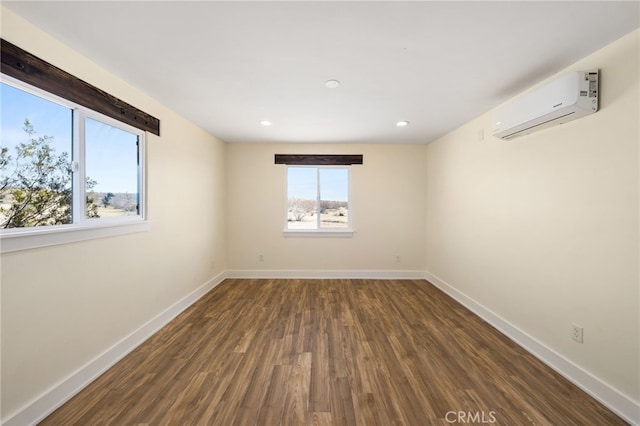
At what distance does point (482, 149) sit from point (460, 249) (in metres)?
1.32

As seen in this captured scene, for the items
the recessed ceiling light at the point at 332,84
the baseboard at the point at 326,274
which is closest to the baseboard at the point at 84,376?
the baseboard at the point at 326,274

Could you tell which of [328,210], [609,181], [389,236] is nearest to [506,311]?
[609,181]

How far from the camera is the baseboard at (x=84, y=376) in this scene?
1.50 meters

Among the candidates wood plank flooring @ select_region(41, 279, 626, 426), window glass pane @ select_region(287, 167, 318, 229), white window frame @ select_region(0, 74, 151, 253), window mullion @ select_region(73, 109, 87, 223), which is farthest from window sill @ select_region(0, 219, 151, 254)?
window glass pane @ select_region(287, 167, 318, 229)

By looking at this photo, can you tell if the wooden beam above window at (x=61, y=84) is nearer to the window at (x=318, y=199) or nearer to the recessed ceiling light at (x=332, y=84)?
the recessed ceiling light at (x=332, y=84)

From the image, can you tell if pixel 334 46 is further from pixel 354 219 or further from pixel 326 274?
pixel 326 274

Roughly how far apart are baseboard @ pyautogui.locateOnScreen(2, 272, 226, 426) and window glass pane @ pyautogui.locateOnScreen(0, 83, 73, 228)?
41.5 inches

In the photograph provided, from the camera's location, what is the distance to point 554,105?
1.89 m

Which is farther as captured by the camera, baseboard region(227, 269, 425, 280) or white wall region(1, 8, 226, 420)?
baseboard region(227, 269, 425, 280)

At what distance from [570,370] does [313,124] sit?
3.37m

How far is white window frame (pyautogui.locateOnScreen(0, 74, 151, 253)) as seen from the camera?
1476 mm

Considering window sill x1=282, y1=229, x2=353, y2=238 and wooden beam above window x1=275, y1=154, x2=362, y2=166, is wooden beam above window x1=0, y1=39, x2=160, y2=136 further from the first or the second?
window sill x1=282, y1=229, x2=353, y2=238

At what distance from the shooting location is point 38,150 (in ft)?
5.34

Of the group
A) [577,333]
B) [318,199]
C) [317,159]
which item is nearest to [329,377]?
[577,333]
